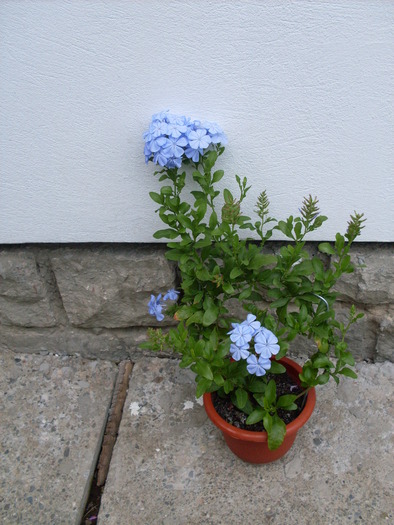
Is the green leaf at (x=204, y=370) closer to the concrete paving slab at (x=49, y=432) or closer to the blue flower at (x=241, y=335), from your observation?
the blue flower at (x=241, y=335)

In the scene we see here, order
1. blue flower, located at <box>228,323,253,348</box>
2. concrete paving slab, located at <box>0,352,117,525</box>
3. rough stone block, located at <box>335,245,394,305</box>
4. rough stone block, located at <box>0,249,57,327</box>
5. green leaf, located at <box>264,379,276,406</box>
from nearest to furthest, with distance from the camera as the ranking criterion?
blue flower, located at <box>228,323,253,348</box>, green leaf, located at <box>264,379,276,406</box>, concrete paving slab, located at <box>0,352,117,525</box>, rough stone block, located at <box>335,245,394,305</box>, rough stone block, located at <box>0,249,57,327</box>

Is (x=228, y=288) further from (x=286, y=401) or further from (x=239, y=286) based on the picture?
(x=286, y=401)

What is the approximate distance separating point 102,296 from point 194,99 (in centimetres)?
91

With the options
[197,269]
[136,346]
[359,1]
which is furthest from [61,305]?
[359,1]

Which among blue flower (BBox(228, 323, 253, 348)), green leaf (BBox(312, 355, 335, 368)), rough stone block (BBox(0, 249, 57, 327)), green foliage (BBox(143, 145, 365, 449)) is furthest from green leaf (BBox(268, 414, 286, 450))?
rough stone block (BBox(0, 249, 57, 327))

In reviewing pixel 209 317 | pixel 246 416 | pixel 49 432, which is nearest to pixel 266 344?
pixel 209 317

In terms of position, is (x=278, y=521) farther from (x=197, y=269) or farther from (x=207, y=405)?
(x=197, y=269)

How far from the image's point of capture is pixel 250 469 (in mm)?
1840

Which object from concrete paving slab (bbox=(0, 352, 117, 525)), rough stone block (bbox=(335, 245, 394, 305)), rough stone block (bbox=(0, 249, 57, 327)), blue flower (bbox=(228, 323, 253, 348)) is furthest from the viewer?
rough stone block (bbox=(0, 249, 57, 327))

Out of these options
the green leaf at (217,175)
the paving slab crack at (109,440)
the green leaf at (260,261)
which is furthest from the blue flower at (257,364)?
the paving slab crack at (109,440)

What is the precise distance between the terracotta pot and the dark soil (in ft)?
0.19

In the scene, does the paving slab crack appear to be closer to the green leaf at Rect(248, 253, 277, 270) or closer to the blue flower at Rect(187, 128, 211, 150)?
the green leaf at Rect(248, 253, 277, 270)

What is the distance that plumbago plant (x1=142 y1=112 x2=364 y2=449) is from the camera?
1564mm

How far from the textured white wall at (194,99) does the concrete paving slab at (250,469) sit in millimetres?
699
